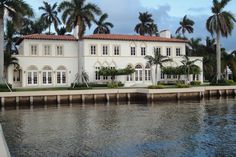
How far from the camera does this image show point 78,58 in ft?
223

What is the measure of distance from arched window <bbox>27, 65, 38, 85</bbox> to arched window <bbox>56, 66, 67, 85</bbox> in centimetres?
379

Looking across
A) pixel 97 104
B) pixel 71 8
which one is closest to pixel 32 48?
pixel 71 8

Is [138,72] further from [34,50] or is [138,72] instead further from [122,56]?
[34,50]

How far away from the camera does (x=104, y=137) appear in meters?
24.8

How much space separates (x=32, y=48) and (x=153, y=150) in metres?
48.6

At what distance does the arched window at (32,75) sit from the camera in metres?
64.7

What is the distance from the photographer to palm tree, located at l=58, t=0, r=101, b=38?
2499 inches

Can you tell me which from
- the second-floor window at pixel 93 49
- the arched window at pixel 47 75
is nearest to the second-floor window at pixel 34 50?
the arched window at pixel 47 75

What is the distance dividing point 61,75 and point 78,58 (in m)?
4.20

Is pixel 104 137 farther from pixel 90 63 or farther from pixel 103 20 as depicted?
pixel 103 20

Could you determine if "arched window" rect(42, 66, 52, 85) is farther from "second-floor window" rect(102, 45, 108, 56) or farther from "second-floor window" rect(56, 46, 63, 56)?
"second-floor window" rect(102, 45, 108, 56)

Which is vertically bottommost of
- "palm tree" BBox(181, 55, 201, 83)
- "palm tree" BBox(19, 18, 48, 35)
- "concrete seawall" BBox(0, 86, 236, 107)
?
"concrete seawall" BBox(0, 86, 236, 107)

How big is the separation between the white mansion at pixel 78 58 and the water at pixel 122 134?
88.1 feet

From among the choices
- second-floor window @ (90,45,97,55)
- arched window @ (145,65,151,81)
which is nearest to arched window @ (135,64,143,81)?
arched window @ (145,65,151,81)
